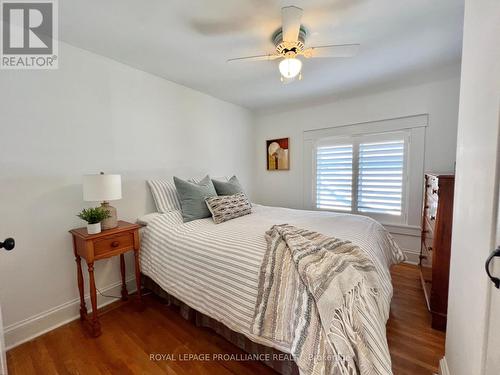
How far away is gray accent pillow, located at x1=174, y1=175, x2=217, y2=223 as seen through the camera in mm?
2332

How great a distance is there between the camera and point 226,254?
59.3 inches

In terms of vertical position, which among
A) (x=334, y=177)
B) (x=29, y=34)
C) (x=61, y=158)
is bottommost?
(x=334, y=177)

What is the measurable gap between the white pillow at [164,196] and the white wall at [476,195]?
7.84 ft

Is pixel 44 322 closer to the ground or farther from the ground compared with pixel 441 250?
closer to the ground

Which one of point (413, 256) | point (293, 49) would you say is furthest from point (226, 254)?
point (413, 256)

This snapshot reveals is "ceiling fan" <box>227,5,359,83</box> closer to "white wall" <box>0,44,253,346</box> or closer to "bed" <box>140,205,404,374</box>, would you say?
"bed" <box>140,205,404,374</box>

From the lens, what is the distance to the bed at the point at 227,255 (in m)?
1.37

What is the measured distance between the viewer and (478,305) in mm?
856

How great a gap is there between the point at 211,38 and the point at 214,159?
5.74ft

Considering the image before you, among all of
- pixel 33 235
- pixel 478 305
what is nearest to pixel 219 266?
pixel 478 305

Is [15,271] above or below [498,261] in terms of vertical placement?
below

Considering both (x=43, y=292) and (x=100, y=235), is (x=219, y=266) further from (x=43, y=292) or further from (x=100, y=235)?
(x=43, y=292)

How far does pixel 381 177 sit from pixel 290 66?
2177mm

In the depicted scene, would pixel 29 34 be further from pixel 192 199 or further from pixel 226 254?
pixel 226 254
